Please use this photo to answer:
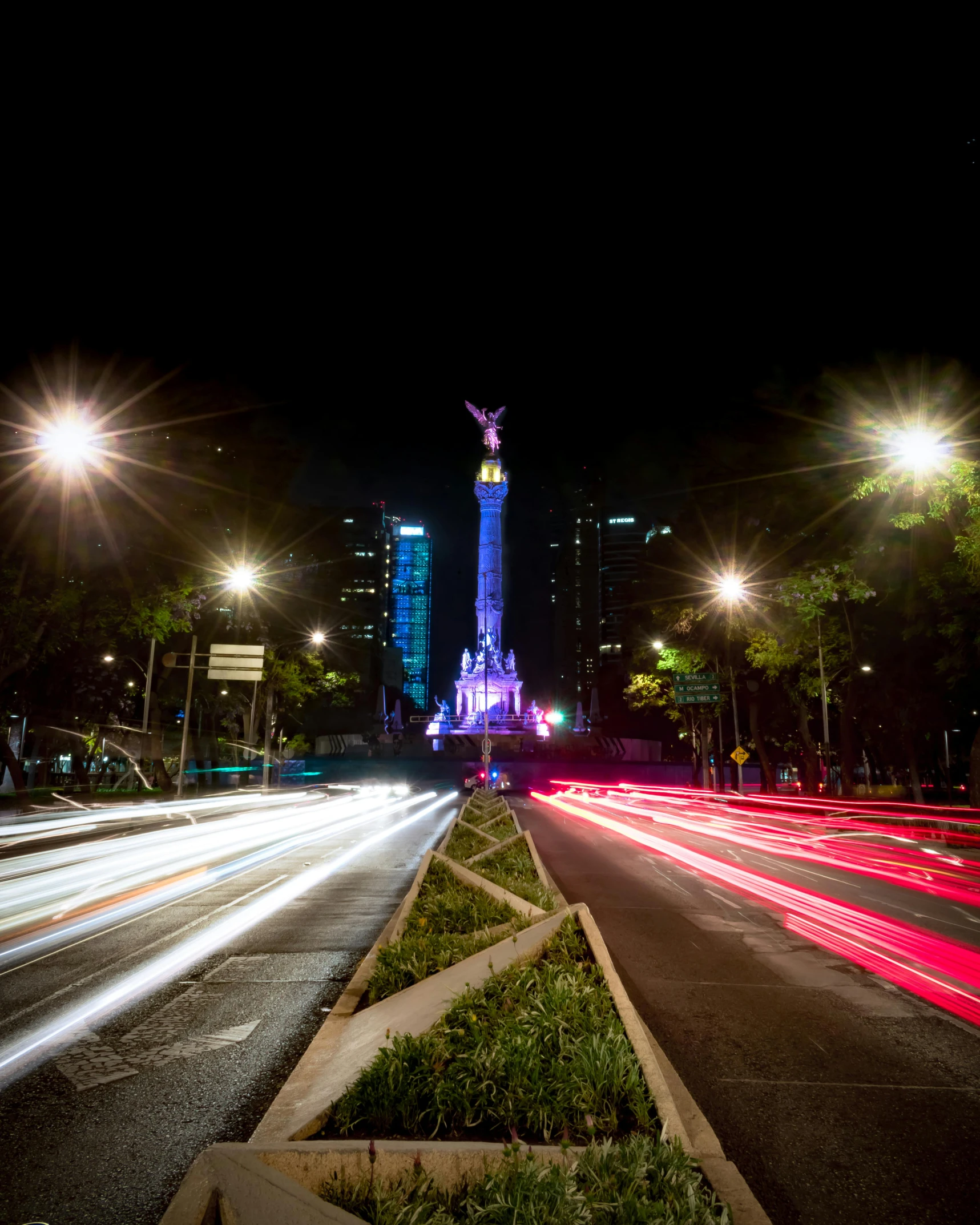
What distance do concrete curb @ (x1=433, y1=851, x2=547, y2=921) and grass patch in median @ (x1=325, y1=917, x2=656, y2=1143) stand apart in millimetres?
1546

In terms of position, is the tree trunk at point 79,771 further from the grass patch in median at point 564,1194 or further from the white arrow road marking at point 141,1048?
the grass patch in median at point 564,1194

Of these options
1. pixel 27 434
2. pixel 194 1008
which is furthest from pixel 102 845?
pixel 194 1008

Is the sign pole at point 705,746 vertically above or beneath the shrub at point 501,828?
above

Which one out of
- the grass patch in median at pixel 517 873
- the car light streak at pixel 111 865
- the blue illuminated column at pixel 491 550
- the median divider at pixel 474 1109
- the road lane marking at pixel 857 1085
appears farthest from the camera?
the blue illuminated column at pixel 491 550

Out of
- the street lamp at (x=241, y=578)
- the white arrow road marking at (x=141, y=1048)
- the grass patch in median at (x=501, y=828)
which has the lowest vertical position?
the white arrow road marking at (x=141, y=1048)

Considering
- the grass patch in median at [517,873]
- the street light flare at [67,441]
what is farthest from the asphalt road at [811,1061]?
the street light flare at [67,441]

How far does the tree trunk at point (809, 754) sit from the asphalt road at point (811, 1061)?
116ft

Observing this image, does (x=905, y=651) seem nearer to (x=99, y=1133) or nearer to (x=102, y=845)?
(x=102, y=845)

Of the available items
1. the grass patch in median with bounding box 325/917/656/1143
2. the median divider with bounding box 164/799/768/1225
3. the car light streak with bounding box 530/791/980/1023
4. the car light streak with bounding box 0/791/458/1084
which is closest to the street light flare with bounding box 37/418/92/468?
the car light streak with bounding box 0/791/458/1084

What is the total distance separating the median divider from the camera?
9.86ft

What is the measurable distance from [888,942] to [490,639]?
87.5 m

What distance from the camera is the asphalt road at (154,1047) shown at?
386 cm

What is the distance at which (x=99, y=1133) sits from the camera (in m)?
4.35

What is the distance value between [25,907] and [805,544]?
2519cm
